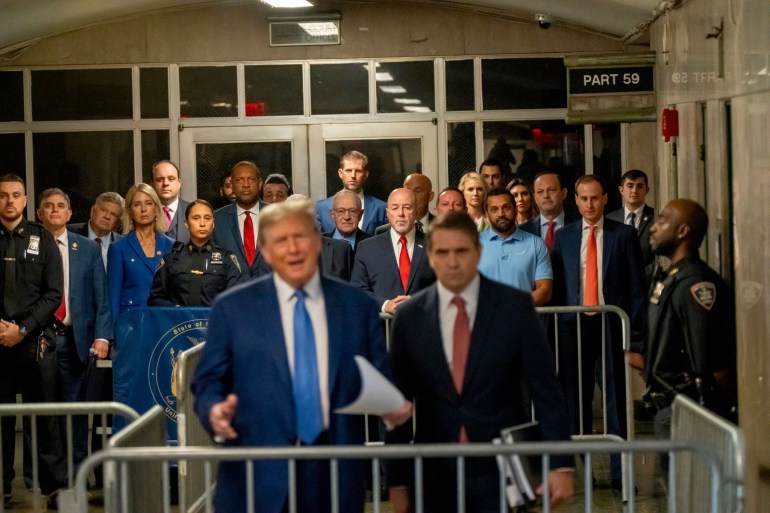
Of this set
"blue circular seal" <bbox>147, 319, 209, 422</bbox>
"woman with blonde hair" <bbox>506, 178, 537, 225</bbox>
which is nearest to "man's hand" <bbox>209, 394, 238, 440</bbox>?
"blue circular seal" <bbox>147, 319, 209, 422</bbox>

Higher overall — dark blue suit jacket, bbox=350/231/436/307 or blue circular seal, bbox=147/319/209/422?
dark blue suit jacket, bbox=350/231/436/307

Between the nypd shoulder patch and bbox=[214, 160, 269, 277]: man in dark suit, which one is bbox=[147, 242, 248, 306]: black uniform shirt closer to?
bbox=[214, 160, 269, 277]: man in dark suit

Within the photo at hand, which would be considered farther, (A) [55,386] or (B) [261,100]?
(B) [261,100]

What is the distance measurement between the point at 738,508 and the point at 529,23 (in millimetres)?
10244

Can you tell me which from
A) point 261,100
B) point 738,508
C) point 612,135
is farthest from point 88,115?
point 738,508

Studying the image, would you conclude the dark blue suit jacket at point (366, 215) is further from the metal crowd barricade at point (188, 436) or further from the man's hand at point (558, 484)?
the man's hand at point (558, 484)

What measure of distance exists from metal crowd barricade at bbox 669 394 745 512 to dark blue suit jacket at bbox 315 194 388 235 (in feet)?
19.4

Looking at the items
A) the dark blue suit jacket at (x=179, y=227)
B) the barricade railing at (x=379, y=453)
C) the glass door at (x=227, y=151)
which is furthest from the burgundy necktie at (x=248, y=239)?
the barricade railing at (x=379, y=453)

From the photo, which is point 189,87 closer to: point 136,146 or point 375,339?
point 136,146

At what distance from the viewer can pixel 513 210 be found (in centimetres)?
849

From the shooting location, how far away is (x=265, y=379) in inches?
172

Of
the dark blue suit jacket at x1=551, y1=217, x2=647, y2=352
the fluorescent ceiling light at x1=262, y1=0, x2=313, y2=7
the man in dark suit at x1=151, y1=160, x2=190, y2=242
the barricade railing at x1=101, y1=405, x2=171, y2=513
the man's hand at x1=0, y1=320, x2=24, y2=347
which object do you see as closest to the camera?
the barricade railing at x1=101, y1=405, x2=171, y2=513

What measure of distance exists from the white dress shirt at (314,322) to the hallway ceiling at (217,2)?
7016mm

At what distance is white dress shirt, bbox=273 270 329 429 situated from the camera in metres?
4.39
